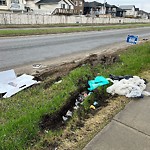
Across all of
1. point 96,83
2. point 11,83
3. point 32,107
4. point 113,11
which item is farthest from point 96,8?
point 32,107

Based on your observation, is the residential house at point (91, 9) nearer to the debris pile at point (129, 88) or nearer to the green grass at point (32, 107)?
the green grass at point (32, 107)

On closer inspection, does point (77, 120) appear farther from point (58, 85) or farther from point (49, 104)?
point (58, 85)

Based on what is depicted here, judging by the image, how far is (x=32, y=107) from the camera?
13.8 feet

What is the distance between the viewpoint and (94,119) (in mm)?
3910

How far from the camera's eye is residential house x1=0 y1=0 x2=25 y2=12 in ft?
151

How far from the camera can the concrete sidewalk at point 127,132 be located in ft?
10.2

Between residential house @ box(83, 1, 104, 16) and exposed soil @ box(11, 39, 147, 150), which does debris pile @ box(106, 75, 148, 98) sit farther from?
residential house @ box(83, 1, 104, 16)

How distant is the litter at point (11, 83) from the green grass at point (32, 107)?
25cm

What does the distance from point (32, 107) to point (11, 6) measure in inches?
Answer: 1875

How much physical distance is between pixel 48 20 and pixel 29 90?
35675mm

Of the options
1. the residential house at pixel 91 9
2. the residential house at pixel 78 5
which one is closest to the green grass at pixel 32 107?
the residential house at pixel 78 5

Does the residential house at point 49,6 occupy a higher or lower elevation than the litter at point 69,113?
higher

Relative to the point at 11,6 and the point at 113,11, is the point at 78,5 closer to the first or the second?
the point at 11,6

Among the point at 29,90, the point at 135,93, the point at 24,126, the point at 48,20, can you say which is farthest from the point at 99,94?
the point at 48,20
